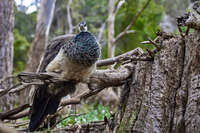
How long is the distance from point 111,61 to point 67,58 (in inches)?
24.5

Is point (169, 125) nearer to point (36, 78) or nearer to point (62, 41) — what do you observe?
point (36, 78)

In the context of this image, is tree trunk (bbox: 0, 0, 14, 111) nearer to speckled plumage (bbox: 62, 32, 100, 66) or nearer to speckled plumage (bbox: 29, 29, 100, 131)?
speckled plumage (bbox: 29, 29, 100, 131)

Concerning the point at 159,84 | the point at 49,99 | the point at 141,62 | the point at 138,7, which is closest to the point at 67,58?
the point at 49,99

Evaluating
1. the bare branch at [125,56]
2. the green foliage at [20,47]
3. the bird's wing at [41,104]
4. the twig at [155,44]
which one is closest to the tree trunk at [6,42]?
the bird's wing at [41,104]

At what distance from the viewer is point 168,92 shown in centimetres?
244

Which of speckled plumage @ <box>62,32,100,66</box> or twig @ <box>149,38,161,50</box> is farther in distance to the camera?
speckled plumage @ <box>62,32,100,66</box>

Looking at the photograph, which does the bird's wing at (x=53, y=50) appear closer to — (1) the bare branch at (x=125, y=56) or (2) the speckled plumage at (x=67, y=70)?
(2) the speckled plumage at (x=67, y=70)

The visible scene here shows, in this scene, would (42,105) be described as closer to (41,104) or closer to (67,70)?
(41,104)

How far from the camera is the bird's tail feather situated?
3.07 metres

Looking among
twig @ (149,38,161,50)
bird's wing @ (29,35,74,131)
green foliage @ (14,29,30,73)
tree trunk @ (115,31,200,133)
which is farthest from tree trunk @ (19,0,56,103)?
twig @ (149,38,161,50)

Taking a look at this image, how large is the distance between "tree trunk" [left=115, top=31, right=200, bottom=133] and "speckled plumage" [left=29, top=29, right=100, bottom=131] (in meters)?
0.56

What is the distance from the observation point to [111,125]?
2.81 meters

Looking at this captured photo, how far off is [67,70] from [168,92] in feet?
3.52

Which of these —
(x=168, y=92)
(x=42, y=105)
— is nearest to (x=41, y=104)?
(x=42, y=105)
